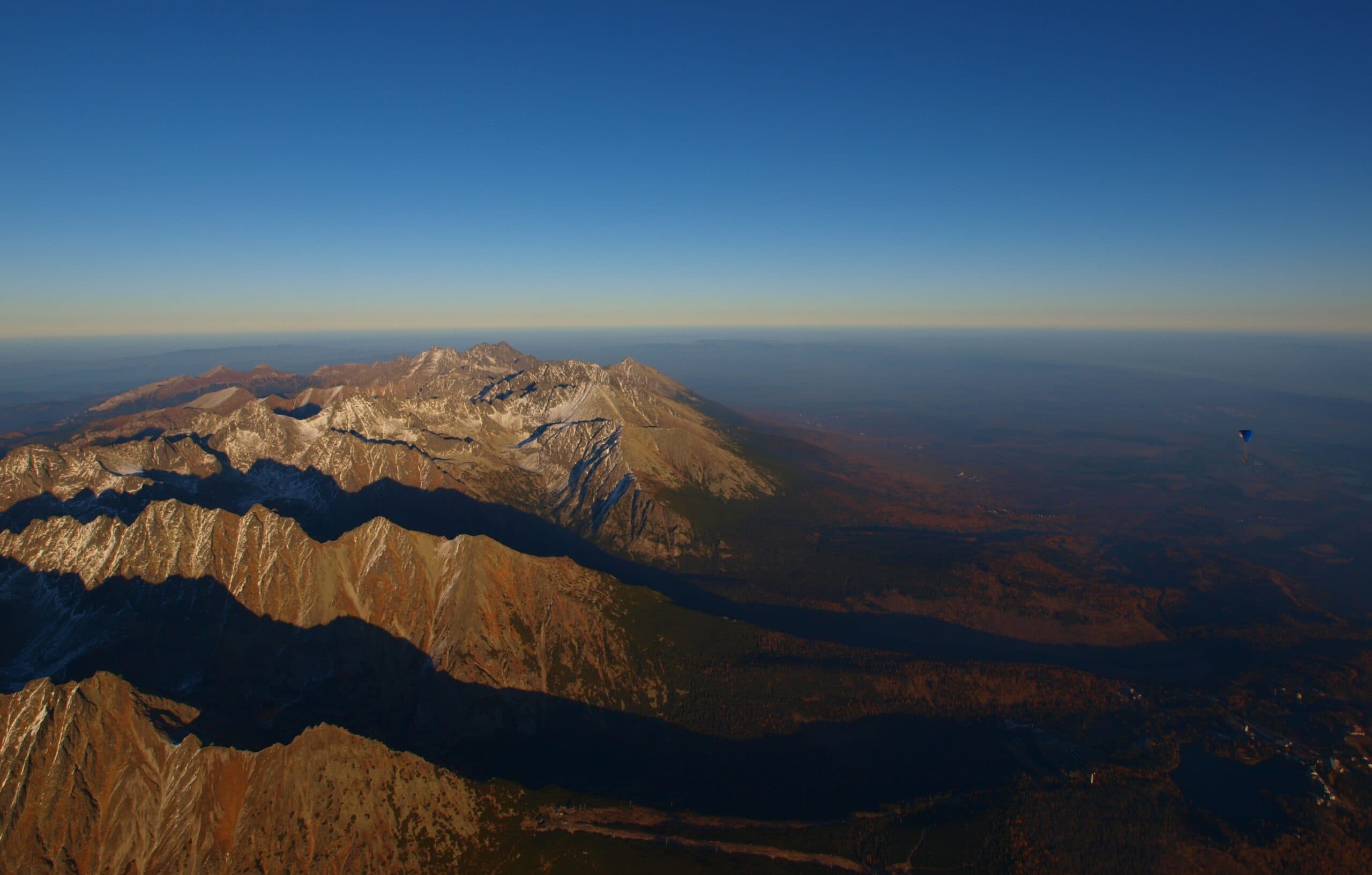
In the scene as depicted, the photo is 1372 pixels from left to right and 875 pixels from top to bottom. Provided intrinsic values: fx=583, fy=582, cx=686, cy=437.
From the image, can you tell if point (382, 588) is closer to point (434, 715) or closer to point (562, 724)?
point (434, 715)

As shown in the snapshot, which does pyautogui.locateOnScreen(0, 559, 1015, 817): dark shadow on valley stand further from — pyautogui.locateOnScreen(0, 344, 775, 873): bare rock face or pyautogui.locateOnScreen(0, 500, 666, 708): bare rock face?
pyautogui.locateOnScreen(0, 500, 666, 708): bare rock face

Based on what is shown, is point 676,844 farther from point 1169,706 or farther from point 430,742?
point 1169,706

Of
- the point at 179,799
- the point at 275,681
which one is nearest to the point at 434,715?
the point at 275,681

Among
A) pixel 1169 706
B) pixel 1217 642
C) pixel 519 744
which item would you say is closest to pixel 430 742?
pixel 519 744

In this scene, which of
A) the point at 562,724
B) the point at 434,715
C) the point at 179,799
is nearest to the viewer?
the point at 179,799

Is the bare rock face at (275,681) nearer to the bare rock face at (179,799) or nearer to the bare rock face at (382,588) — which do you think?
the bare rock face at (179,799)

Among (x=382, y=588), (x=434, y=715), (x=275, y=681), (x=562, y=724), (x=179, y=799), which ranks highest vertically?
(x=382, y=588)
